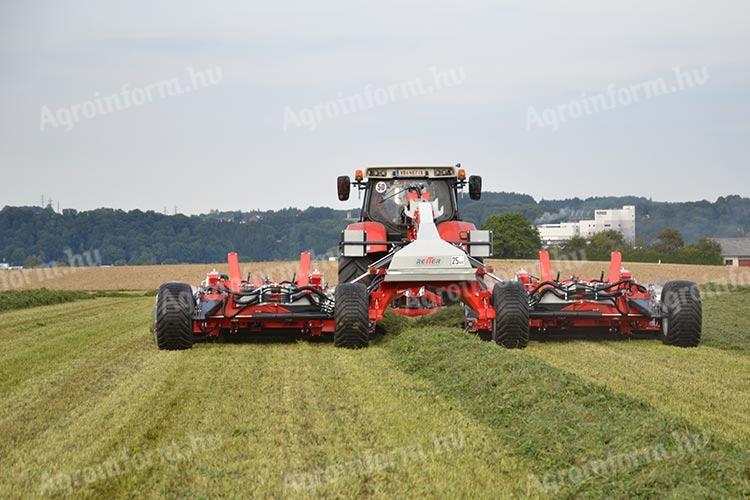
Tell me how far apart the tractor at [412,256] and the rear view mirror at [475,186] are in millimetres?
16

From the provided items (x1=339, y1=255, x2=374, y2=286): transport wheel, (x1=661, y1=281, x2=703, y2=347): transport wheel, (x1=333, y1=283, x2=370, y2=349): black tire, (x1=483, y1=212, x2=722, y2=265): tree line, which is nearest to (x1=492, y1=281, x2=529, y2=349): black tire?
(x1=333, y1=283, x2=370, y2=349): black tire

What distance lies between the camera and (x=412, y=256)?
1238cm

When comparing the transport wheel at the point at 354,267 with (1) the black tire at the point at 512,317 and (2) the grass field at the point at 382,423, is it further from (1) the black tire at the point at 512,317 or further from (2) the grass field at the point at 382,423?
(1) the black tire at the point at 512,317

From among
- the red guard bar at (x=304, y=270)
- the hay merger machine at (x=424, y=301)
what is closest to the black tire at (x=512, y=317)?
the hay merger machine at (x=424, y=301)

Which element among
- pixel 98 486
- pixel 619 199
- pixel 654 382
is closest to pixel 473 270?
pixel 654 382

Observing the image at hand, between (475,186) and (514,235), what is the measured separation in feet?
132

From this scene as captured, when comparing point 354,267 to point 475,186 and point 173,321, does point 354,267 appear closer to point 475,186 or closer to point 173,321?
point 475,186

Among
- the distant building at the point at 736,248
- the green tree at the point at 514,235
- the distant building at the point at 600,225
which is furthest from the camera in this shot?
the distant building at the point at 600,225

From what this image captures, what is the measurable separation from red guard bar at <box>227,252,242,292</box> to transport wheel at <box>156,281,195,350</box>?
5.27 feet

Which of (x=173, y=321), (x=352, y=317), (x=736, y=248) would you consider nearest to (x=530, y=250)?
(x=736, y=248)

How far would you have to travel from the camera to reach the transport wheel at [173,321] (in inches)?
484

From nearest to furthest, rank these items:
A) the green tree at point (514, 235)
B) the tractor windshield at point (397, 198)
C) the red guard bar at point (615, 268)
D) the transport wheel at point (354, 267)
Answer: the red guard bar at point (615, 268) < the transport wheel at point (354, 267) < the tractor windshield at point (397, 198) < the green tree at point (514, 235)

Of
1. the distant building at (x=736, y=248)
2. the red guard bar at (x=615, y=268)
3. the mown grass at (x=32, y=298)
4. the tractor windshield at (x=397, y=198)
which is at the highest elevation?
the tractor windshield at (x=397, y=198)

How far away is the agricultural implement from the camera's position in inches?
487
